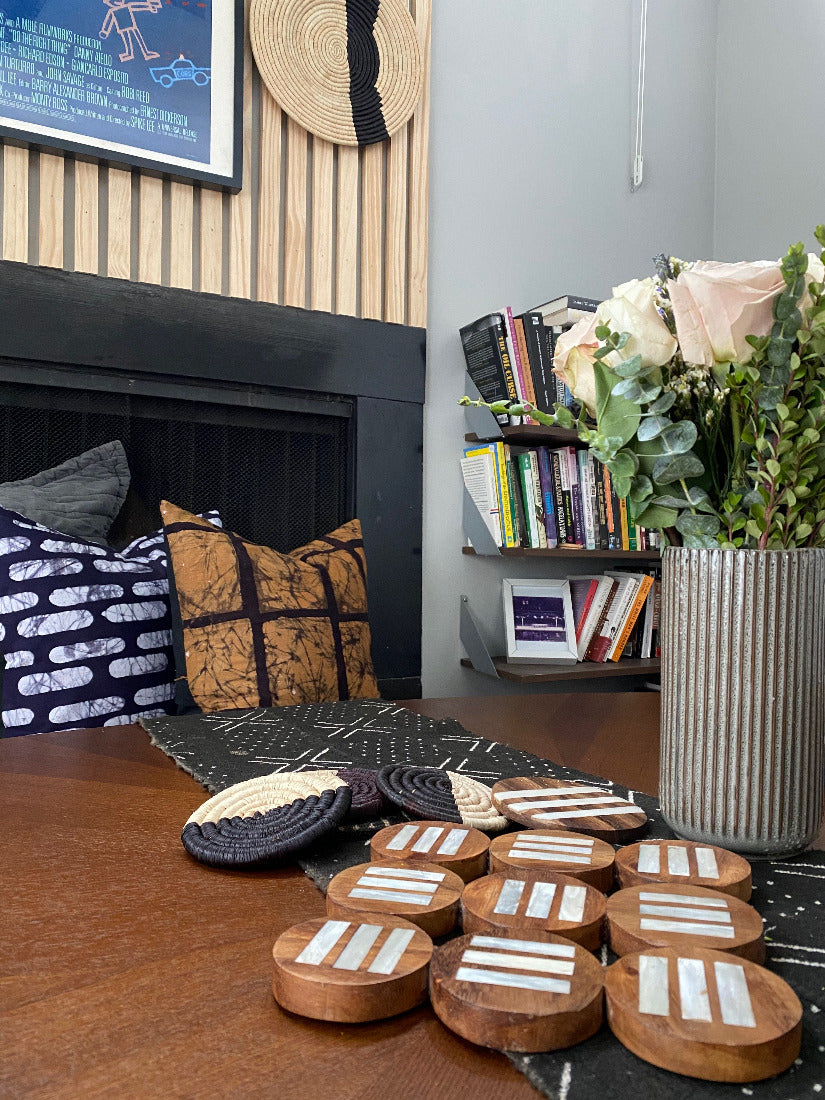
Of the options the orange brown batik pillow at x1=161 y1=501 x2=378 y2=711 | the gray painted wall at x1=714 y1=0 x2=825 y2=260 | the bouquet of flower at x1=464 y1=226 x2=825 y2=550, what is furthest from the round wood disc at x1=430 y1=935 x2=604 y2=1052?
the gray painted wall at x1=714 y1=0 x2=825 y2=260

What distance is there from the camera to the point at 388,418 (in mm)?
2250

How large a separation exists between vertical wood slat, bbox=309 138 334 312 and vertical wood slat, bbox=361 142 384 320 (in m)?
0.10

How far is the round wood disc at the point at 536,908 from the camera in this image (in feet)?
1.48

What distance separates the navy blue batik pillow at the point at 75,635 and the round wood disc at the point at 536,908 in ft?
3.57

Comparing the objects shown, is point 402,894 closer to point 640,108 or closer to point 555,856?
point 555,856

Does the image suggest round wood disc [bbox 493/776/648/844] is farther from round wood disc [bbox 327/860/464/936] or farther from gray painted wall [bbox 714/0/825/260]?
gray painted wall [bbox 714/0/825/260]

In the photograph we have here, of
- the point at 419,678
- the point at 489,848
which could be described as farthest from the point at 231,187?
the point at 489,848

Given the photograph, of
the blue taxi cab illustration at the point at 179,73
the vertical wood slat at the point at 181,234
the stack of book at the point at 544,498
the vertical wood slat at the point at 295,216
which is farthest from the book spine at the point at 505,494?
the blue taxi cab illustration at the point at 179,73

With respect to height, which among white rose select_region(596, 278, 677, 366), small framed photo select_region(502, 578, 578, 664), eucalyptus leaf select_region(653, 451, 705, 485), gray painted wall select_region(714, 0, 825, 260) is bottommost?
small framed photo select_region(502, 578, 578, 664)

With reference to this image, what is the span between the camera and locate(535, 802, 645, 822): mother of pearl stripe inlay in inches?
25.5

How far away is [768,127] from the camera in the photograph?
2840mm

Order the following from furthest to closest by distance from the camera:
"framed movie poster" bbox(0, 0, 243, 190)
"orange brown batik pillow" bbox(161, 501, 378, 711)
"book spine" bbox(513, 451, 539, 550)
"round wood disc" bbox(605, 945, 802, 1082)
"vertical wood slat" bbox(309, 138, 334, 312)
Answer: "book spine" bbox(513, 451, 539, 550) < "vertical wood slat" bbox(309, 138, 334, 312) < "framed movie poster" bbox(0, 0, 243, 190) < "orange brown batik pillow" bbox(161, 501, 378, 711) < "round wood disc" bbox(605, 945, 802, 1082)

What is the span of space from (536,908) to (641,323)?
428 millimetres

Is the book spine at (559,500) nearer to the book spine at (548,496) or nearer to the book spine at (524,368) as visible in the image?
the book spine at (548,496)
